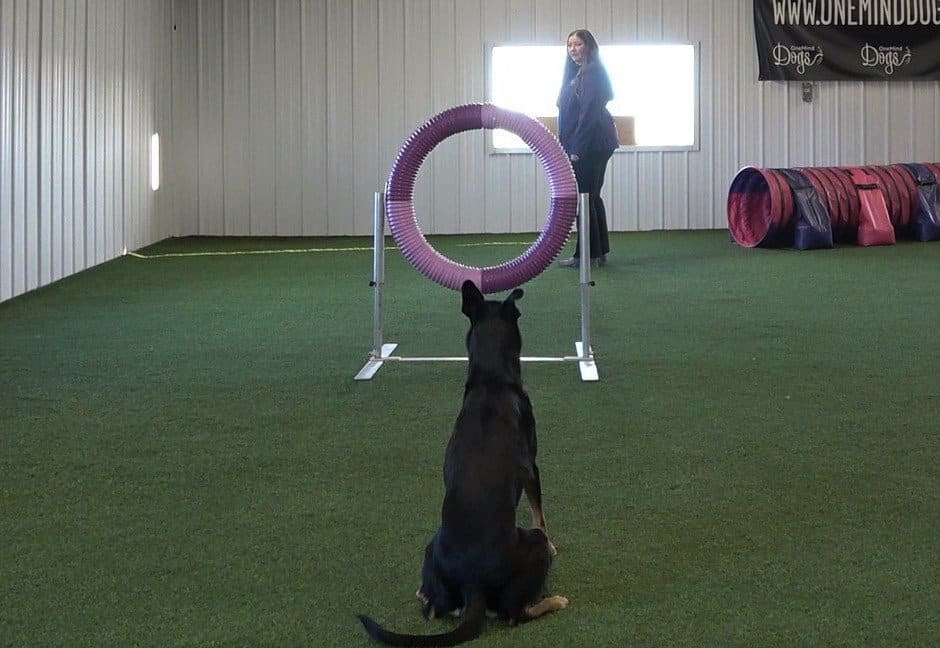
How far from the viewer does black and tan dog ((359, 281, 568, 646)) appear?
7.16 feet

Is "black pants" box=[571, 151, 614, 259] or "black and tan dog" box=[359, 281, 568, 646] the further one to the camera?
"black pants" box=[571, 151, 614, 259]

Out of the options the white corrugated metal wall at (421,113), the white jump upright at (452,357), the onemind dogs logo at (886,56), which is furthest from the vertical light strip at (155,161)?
the onemind dogs logo at (886,56)

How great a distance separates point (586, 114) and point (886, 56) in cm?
554

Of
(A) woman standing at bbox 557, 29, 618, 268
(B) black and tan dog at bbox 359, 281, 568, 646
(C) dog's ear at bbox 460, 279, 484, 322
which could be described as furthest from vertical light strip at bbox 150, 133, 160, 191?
(B) black and tan dog at bbox 359, 281, 568, 646

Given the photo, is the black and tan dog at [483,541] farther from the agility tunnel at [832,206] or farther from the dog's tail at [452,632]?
the agility tunnel at [832,206]

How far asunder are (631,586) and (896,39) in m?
11.2

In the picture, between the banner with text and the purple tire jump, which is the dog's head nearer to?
the purple tire jump

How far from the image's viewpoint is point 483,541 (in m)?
2.18

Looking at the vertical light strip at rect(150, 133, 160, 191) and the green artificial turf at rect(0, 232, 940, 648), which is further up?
the vertical light strip at rect(150, 133, 160, 191)

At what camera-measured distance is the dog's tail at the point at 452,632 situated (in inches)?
83.6

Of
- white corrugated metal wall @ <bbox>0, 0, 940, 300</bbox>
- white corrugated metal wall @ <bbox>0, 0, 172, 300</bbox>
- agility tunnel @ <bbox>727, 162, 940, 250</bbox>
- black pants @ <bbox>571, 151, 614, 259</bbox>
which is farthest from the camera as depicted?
white corrugated metal wall @ <bbox>0, 0, 940, 300</bbox>

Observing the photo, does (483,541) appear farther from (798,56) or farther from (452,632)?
(798,56)

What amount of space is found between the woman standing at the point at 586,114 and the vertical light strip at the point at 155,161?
4.42 m

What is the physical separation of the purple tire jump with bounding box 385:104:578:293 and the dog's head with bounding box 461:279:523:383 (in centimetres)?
205
